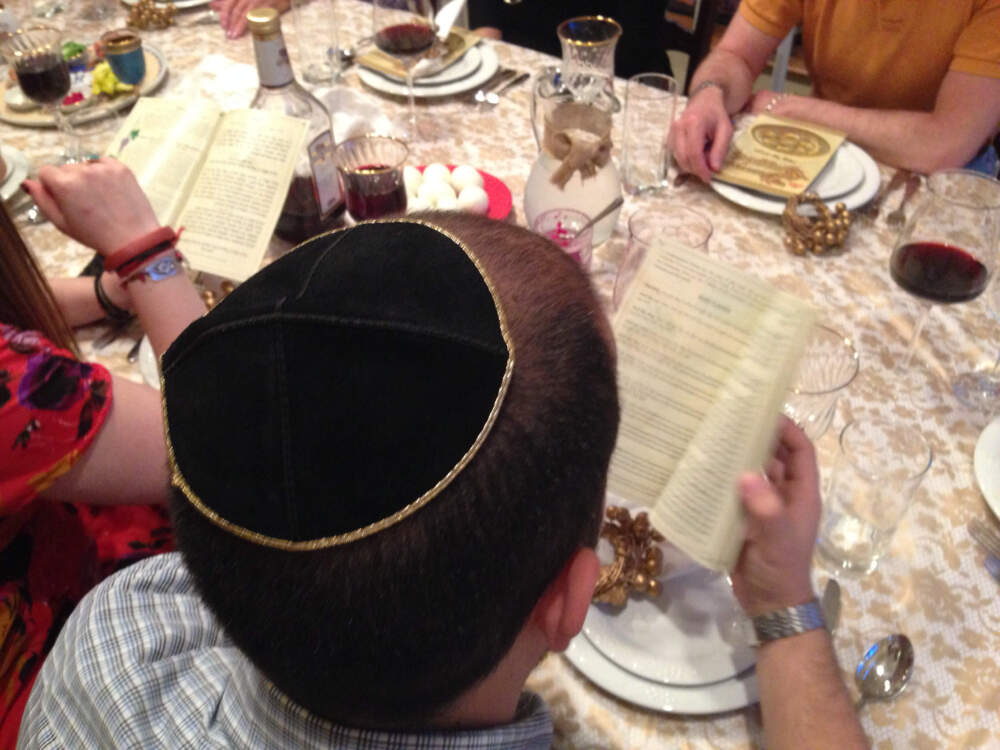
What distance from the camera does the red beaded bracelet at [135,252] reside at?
93 cm

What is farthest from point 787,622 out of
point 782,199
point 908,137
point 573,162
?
point 908,137

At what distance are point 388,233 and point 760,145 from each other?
1.00 meters

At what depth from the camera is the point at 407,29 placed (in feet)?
4.43

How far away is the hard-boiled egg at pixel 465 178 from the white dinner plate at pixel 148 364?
508 millimetres

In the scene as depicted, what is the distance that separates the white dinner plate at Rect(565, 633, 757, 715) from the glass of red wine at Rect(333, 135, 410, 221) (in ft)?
2.26

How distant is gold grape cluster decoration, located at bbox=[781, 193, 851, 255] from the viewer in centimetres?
108

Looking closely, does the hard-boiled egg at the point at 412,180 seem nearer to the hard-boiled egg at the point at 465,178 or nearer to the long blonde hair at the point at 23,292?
the hard-boiled egg at the point at 465,178

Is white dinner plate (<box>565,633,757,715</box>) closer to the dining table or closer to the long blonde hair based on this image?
the dining table

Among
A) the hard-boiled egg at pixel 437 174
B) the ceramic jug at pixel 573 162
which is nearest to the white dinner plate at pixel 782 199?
the ceramic jug at pixel 573 162

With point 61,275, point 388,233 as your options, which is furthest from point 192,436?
point 61,275

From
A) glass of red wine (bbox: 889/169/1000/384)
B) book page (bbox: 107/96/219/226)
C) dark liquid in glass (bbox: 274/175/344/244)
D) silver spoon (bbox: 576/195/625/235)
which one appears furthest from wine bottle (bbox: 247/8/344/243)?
glass of red wine (bbox: 889/169/1000/384)

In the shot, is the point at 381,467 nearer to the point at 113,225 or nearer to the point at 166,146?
the point at 113,225

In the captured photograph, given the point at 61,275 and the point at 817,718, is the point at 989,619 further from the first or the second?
the point at 61,275

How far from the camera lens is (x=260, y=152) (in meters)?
1.07
